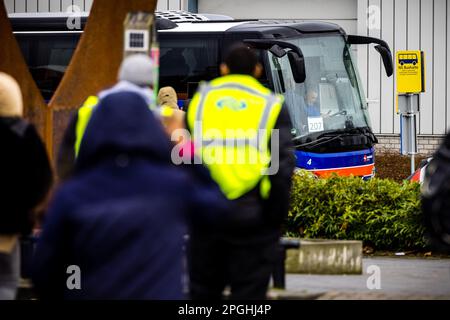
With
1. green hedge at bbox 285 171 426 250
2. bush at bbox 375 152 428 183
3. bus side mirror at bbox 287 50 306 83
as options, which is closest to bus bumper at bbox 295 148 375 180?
bus side mirror at bbox 287 50 306 83

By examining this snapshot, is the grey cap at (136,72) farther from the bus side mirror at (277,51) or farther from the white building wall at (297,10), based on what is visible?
the white building wall at (297,10)

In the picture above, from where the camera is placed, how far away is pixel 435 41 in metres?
34.2

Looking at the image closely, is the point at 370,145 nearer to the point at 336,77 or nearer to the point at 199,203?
the point at 336,77

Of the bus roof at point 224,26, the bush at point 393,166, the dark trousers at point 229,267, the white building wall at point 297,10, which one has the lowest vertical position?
the bush at point 393,166

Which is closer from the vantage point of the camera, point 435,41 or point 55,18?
point 55,18

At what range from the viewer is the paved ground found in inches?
432

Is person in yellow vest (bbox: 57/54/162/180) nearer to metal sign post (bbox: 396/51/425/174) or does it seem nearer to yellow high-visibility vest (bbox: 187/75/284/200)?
yellow high-visibility vest (bbox: 187/75/284/200)

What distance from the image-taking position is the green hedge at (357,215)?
→ 1568 cm

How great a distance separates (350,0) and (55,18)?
459 inches

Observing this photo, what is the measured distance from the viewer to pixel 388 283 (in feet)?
40.9

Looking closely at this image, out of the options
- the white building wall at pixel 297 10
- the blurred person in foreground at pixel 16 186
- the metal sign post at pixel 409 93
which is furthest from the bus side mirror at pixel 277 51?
the blurred person in foreground at pixel 16 186

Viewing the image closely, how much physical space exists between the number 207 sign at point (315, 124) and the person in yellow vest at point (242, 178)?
15.7 meters
